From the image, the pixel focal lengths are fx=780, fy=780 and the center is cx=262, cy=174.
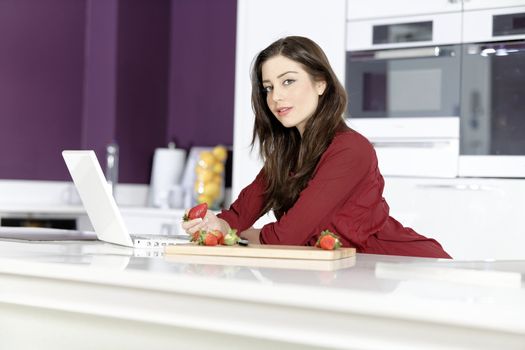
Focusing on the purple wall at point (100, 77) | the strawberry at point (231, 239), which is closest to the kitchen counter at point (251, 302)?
the strawberry at point (231, 239)

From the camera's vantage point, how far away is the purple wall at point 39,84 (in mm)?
4176

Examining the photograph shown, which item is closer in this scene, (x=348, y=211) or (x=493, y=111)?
(x=348, y=211)

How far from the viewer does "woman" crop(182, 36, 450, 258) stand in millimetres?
2021

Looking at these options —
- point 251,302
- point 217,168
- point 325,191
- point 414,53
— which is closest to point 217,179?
point 217,168

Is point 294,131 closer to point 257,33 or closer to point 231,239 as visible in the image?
point 231,239

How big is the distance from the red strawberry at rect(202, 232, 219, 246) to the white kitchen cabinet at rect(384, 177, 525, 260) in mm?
1965

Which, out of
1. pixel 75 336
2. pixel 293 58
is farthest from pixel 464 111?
pixel 75 336

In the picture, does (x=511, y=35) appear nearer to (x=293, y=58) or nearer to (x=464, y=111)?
(x=464, y=111)

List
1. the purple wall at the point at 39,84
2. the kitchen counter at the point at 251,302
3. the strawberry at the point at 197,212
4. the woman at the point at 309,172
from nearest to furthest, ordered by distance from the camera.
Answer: the kitchen counter at the point at 251,302, the strawberry at the point at 197,212, the woman at the point at 309,172, the purple wall at the point at 39,84

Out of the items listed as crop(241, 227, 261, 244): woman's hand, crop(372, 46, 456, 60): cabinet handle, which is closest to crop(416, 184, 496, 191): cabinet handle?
crop(372, 46, 456, 60): cabinet handle

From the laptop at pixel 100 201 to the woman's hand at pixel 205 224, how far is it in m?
0.13

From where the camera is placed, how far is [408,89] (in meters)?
3.51

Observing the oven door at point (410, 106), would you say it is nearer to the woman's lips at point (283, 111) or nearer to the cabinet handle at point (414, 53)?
the cabinet handle at point (414, 53)

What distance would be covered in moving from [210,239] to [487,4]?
7.16ft
